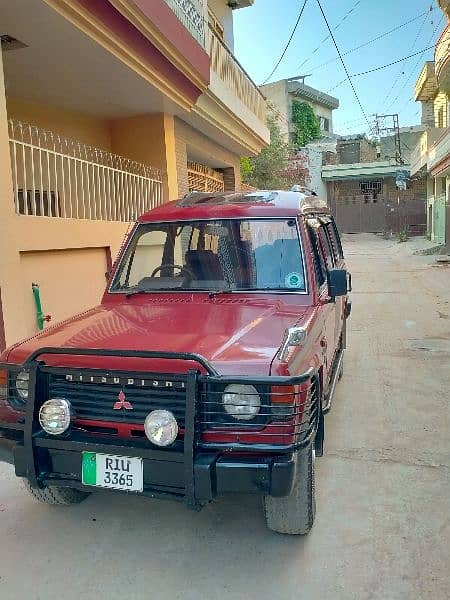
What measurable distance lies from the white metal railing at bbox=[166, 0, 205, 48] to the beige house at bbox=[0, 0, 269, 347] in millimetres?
30

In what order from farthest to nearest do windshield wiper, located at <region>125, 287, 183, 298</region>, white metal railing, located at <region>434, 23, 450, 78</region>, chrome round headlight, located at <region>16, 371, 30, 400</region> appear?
white metal railing, located at <region>434, 23, 450, 78</region> → windshield wiper, located at <region>125, 287, 183, 298</region> → chrome round headlight, located at <region>16, 371, 30, 400</region>

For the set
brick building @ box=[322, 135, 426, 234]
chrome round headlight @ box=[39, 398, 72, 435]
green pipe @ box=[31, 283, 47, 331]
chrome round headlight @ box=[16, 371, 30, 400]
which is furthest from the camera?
brick building @ box=[322, 135, 426, 234]

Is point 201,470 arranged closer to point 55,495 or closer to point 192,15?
point 55,495

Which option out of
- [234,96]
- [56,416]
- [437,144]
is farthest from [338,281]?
[437,144]

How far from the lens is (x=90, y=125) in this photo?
9.70 m

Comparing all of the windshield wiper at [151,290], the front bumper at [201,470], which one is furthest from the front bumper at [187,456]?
the windshield wiper at [151,290]

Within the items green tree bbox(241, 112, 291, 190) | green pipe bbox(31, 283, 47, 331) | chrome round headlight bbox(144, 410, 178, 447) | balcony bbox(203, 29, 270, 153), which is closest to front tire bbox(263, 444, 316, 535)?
chrome round headlight bbox(144, 410, 178, 447)

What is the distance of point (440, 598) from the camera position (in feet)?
8.05

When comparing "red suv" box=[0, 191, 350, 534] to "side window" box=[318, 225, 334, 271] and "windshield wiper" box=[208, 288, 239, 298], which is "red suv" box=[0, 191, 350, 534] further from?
"side window" box=[318, 225, 334, 271]

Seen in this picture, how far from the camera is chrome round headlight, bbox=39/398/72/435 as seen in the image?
8.91 ft

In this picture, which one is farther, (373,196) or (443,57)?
(373,196)

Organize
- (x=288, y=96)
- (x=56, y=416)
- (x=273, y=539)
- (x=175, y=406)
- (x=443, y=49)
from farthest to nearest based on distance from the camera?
(x=288, y=96), (x=443, y=49), (x=273, y=539), (x=56, y=416), (x=175, y=406)

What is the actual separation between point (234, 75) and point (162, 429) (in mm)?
10536

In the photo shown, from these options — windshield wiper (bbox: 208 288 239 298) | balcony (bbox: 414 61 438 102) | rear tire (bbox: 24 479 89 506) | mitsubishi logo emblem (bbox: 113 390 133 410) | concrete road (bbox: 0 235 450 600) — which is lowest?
concrete road (bbox: 0 235 450 600)
